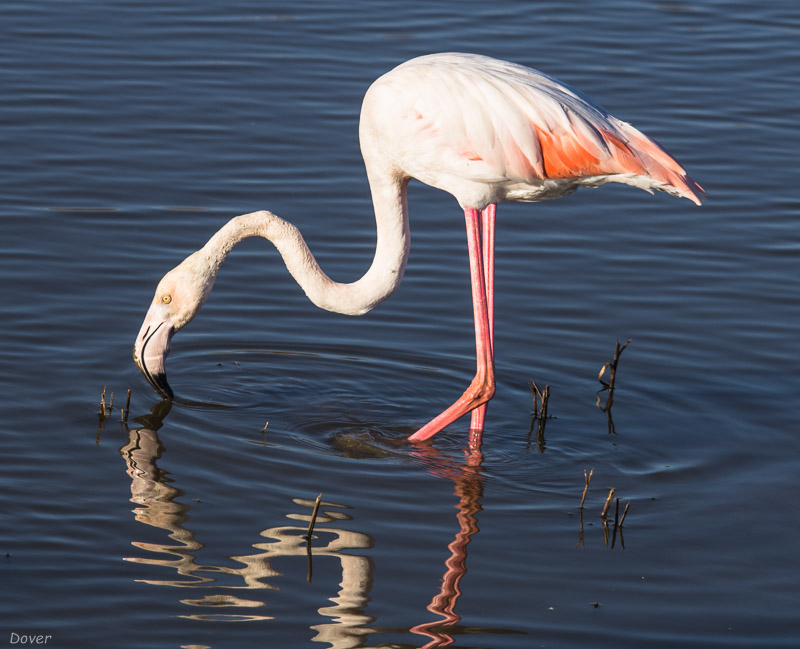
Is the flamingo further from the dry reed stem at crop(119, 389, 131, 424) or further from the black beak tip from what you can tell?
the dry reed stem at crop(119, 389, 131, 424)

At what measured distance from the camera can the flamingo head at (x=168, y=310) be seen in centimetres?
723

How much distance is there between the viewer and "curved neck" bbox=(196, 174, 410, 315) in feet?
23.9

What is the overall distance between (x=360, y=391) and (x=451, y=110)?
1805mm

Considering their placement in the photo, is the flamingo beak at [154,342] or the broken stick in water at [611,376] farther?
the broken stick in water at [611,376]

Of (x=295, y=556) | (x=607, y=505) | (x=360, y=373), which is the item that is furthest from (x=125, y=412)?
(x=607, y=505)

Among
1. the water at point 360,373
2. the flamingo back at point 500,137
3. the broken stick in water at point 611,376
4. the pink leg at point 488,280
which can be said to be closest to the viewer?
the water at point 360,373

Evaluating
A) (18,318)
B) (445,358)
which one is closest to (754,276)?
(445,358)

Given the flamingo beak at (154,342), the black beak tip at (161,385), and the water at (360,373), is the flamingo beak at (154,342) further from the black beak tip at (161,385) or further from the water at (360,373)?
the water at (360,373)

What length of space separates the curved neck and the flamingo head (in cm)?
8

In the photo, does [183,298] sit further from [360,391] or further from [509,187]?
[509,187]

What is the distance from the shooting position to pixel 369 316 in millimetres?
8750

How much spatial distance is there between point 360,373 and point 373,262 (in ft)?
3.09

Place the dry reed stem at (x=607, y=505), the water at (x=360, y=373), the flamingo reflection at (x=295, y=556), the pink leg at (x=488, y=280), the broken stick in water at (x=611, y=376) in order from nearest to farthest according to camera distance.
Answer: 1. the flamingo reflection at (x=295, y=556)
2. the water at (x=360, y=373)
3. the dry reed stem at (x=607, y=505)
4. the pink leg at (x=488, y=280)
5. the broken stick in water at (x=611, y=376)

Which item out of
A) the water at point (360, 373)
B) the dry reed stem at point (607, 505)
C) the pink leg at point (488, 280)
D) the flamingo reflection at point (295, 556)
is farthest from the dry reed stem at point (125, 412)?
the dry reed stem at point (607, 505)
